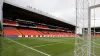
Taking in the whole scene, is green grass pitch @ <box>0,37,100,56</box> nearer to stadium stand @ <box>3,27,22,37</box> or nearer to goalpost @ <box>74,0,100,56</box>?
goalpost @ <box>74,0,100,56</box>

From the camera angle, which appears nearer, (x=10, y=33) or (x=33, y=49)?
(x=33, y=49)

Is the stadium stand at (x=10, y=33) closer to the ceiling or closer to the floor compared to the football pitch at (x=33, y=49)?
closer to the ceiling

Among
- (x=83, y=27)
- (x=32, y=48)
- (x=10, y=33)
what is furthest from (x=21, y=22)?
(x=83, y=27)

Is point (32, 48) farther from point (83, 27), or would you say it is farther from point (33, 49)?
point (83, 27)

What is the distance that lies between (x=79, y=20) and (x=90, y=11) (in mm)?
523

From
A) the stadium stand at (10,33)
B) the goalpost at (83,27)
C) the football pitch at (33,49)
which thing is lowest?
the football pitch at (33,49)

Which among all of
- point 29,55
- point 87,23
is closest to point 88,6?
point 87,23

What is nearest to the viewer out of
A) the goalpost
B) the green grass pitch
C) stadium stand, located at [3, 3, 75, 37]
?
the goalpost

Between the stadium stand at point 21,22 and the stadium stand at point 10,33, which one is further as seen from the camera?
the stadium stand at point 21,22

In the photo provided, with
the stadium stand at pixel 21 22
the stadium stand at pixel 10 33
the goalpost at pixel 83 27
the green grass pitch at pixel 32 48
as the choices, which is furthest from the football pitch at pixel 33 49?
the stadium stand at pixel 21 22

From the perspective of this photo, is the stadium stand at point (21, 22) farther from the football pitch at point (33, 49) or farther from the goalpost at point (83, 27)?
the goalpost at point (83, 27)

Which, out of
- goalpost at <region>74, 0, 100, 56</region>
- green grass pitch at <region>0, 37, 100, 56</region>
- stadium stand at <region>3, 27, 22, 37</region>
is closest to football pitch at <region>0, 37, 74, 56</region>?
green grass pitch at <region>0, 37, 100, 56</region>

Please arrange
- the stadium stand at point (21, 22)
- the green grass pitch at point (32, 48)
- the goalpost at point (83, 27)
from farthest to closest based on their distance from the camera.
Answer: the stadium stand at point (21, 22) → the green grass pitch at point (32, 48) → the goalpost at point (83, 27)

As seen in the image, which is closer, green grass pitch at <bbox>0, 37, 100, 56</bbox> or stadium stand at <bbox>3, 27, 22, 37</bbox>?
green grass pitch at <bbox>0, 37, 100, 56</bbox>
